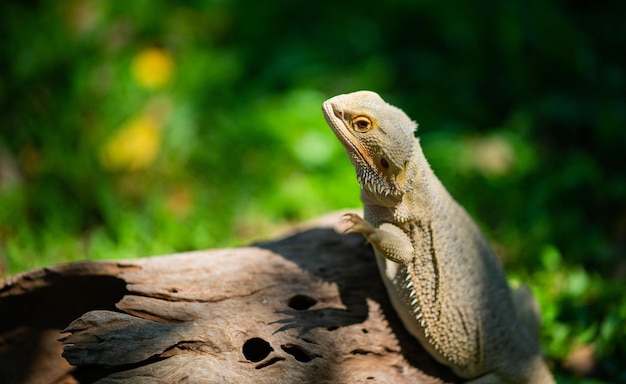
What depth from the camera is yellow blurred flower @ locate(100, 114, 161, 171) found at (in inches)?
228

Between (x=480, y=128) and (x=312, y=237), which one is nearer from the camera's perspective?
(x=312, y=237)

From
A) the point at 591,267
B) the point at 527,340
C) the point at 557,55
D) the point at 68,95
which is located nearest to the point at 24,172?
the point at 68,95

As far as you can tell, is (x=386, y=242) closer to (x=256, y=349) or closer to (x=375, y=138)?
(x=375, y=138)

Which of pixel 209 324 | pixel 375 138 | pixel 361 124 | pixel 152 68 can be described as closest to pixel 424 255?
pixel 375 138

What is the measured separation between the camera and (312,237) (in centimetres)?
413

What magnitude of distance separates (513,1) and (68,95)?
5.11 m

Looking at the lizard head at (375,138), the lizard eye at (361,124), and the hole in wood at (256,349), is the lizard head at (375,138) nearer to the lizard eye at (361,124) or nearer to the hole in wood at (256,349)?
the lizard eye at (361,124)

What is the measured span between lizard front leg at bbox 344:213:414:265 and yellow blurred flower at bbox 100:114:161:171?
321 cm

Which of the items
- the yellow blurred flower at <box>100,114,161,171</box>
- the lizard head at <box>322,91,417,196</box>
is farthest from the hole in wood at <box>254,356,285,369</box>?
the yellow blurred flower at <box>100,114,161,171</box>

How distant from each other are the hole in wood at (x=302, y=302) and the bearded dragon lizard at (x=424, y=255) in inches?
18.3

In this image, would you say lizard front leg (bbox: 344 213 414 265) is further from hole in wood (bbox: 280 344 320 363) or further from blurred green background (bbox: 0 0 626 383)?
blurred green background (bbox: 0 0 626 383)

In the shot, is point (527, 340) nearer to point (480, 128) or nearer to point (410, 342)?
point (410, 342)

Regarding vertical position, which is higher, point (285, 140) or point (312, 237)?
point (285, 140)

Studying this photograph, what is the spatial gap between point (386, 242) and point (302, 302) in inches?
26.6
